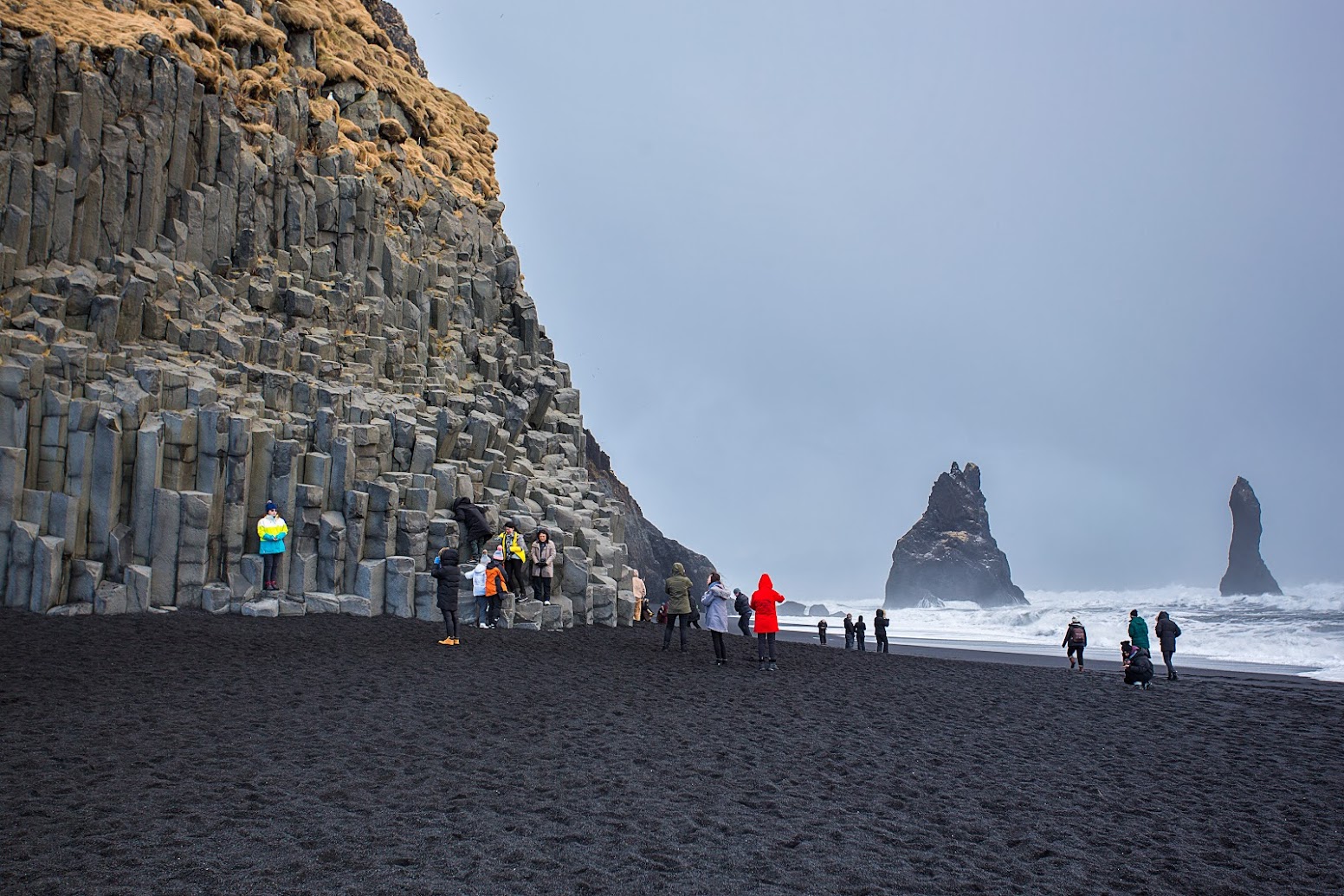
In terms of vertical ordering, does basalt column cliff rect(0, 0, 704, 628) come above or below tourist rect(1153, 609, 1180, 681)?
above

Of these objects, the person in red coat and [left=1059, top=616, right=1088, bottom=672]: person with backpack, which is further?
[left=1059, top=616, right=1088, bottom=672]: person with backpack

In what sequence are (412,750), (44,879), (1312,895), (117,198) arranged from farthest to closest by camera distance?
(117,198), (412,750), (1312,895), (44,879)

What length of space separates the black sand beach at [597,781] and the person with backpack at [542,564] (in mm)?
8087

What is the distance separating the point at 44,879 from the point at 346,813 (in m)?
2.57

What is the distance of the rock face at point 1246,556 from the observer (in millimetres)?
133750

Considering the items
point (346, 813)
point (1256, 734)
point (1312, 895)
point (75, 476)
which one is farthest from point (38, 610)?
point (1256, 734)

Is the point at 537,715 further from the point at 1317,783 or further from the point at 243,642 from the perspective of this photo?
the point at 1317,783

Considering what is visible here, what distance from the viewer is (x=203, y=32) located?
2923cm

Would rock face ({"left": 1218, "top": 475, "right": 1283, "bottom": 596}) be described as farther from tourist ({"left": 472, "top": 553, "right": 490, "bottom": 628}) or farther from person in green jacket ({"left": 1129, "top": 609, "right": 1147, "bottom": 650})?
tourist ({"left": 472, "top": 553, "right": 490, "bottom": 628})

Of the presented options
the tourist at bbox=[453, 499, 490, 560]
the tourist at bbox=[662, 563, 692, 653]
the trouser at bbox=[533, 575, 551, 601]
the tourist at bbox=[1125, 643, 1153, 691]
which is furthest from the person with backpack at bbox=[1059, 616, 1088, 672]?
the tourist at bbox=[453, 499, 490, 560]

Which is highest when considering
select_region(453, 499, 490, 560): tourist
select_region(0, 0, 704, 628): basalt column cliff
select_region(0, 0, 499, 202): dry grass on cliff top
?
select_region(0, 0, 499, 202): dry grass on cliff top

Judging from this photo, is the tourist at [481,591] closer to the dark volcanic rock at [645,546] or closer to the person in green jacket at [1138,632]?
the person in green jacket at [1138,632]

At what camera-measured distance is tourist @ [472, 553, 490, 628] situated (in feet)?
82.7

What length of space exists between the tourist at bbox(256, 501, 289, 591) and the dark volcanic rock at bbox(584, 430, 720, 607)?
47552 mm
